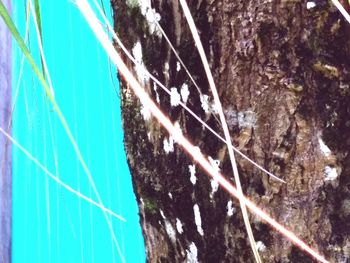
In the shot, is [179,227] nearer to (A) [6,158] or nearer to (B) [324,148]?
(B) [324,148]

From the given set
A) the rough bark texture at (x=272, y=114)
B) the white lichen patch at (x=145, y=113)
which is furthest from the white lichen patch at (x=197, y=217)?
the white lichen patch at (x=145, y=113)

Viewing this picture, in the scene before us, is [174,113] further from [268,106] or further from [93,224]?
[93,224]

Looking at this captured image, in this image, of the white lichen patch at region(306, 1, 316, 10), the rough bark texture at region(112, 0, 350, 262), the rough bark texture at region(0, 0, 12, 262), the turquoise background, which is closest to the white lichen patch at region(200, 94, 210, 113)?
the rough bark texture at region(112, 0, 350, 262)

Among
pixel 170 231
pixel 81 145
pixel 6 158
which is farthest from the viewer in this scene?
pixel 6 158

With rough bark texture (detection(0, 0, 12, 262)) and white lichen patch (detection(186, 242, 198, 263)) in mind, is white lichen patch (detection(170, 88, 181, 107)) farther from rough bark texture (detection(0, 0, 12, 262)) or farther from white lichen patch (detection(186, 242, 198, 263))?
rough bark texture (detection(0, 0, 12, 262))

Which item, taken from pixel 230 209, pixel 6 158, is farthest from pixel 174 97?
pixel 6 158

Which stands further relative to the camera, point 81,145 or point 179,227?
point 81,145
